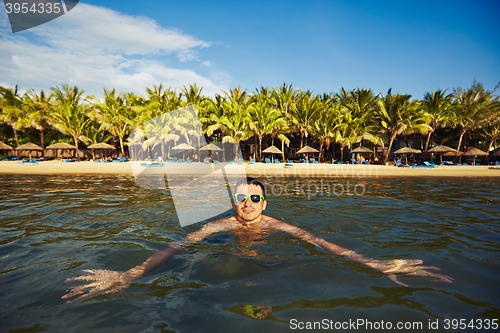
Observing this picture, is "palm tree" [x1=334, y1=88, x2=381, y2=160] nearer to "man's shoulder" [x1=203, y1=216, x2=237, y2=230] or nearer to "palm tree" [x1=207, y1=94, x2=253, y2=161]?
"palm tree" [x1=207, y1=94, x2=253, y2=161]

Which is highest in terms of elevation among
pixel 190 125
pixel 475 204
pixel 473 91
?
pixel 473 91

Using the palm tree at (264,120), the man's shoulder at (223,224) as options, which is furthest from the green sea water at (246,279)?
the palm tree at (264,120)

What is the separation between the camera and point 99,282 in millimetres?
2420

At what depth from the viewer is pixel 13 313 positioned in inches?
77.6

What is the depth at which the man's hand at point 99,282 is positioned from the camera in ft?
7.44

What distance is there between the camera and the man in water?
2.45 metres

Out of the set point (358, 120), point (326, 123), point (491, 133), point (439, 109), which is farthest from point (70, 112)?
point (491, 133)

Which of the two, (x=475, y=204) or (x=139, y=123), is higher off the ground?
(x=139, y=123)

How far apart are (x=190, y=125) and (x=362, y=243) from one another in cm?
3000

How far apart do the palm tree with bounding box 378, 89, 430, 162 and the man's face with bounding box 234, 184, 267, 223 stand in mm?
29490

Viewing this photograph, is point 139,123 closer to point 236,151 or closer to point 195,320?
point 236,151

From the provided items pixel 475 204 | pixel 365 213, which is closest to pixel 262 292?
pixel 365 213

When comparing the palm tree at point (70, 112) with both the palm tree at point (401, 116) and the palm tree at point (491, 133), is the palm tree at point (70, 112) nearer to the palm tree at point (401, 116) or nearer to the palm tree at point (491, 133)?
the palm tree at point (401, 116)

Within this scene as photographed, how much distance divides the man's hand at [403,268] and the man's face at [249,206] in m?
1.65
